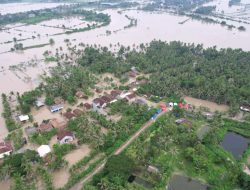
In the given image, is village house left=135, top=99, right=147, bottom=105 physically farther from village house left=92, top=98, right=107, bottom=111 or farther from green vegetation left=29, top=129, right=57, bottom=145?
green vegetation left=29, top=129, right=57, bottom=145

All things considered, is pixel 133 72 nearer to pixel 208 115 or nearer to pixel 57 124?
pixel 208 115

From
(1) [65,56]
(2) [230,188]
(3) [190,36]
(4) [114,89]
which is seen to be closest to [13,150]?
(4) [114,89]

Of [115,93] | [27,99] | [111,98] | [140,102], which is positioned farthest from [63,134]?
[140,102]

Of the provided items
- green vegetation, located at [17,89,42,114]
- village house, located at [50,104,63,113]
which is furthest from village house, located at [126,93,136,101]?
green vegetation, located at [17,89,42,114]

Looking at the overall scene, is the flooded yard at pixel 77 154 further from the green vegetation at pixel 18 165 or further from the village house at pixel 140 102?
the village house at pixel 140 102

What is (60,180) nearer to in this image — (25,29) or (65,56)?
(65,56)

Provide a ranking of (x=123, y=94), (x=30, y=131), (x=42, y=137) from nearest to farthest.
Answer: (x=42, y=137), (x=30, y=131), (x=123, y=94)

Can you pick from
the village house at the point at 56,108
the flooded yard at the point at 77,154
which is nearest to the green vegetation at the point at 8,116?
the village house at the point at 56,108

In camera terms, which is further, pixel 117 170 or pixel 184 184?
pixel 184 184
